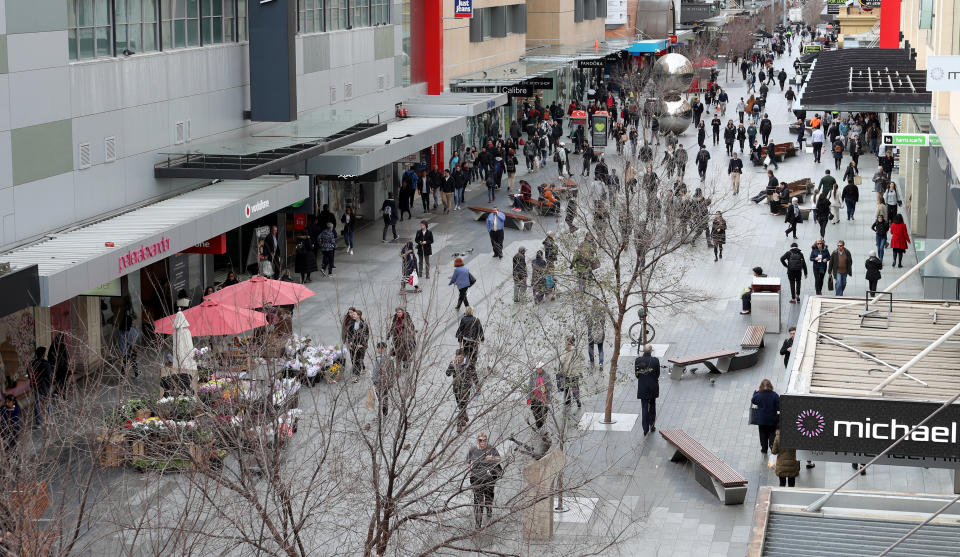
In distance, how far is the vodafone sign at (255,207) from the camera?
28.2 meters

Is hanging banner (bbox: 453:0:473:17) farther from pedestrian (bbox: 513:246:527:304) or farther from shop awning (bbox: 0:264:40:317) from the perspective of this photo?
shop awning (bbox: 0:264:40:317)

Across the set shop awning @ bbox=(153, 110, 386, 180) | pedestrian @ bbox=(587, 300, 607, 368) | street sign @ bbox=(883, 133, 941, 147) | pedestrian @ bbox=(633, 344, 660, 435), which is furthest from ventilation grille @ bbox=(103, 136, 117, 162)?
street sign @ bbox=(883, 133, 941, 147)

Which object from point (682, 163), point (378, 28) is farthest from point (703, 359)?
point (378, 28)

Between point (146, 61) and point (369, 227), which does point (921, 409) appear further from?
point (369, 227)

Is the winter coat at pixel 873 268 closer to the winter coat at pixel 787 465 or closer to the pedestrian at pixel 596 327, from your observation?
the pedestrian at pixel 596 327

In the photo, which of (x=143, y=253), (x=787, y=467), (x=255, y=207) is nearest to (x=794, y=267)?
(x=255, y=207)

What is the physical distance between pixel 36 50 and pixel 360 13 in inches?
727

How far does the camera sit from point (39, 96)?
77.6 feet

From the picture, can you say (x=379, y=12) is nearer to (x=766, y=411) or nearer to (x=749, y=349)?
(x=749, y=349)

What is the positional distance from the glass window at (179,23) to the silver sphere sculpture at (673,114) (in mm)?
33656

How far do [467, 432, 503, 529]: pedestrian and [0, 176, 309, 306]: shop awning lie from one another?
8.22 metres

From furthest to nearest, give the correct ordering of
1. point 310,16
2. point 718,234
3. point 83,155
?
1. point 310,16
2. point 718,234
3. point 83,155

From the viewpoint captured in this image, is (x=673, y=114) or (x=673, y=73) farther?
(x=673, y=73)

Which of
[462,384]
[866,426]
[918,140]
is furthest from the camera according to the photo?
[918,140]
